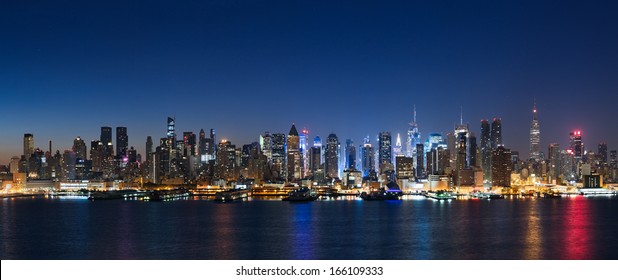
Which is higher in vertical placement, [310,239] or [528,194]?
[310,239]

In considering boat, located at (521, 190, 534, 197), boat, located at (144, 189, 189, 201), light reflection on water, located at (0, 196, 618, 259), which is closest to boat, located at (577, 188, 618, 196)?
boat, located at (521, 190, 534, 197)

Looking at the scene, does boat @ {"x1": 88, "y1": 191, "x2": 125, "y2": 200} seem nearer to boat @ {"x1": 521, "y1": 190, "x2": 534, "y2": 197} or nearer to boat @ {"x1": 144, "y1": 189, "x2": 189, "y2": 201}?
boat @ {"x1": 144, "y1": 189, "x2": 189, "y2": 201}

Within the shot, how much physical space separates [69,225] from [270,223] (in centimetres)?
1473

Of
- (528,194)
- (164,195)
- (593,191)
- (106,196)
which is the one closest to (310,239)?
(164,195)

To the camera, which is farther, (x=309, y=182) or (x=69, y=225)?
(x=309, y=182)

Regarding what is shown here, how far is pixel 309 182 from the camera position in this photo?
162 m

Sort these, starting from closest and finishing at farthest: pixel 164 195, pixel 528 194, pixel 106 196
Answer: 1. pixel 164 195
2. pixel 106 196
3. pixel 528 194

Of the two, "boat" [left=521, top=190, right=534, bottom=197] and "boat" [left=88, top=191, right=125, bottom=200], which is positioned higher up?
"boat" [left=88, top=191, right=125, bottom=200]

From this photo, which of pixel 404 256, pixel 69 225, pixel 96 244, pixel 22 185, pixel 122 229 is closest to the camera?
pixel 404 256

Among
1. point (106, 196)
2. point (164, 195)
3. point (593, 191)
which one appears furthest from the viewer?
point (593, 191)

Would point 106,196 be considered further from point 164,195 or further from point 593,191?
point 593,191
